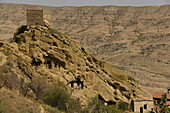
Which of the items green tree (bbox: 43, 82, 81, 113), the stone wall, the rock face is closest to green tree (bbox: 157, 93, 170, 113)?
green tree (bbox: 43, 82, 81, 113)

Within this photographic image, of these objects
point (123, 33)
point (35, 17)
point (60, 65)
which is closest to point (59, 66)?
point (60, 65)

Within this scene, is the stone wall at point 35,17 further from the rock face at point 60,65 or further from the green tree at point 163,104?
the green tree at point 163,104

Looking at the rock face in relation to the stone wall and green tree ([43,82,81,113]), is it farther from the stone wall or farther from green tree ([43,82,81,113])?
green tree ([43,82,81,113])

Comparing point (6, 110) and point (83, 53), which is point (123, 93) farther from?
point (6, 110)

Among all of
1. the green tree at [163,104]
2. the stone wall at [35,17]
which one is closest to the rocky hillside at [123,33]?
the stone wall at [35,17]

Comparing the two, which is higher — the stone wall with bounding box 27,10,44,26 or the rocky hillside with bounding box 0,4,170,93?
the stone wall with bounding box 27,10,44,26

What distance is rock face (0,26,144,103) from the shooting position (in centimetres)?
2528

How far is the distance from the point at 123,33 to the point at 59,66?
8602 cm

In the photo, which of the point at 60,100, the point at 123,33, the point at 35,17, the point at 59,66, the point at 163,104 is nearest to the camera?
the point at 163,104

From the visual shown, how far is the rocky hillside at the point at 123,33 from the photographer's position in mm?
73044

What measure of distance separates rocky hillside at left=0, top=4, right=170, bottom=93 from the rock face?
2448 millimetres

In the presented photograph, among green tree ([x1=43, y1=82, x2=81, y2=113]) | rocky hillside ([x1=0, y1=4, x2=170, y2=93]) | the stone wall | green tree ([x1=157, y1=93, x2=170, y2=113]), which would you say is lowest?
rocky hillside ([x1=0, y1=4, x2=170, y2=93])

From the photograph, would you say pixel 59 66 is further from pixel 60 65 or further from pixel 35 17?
pixel 35 17

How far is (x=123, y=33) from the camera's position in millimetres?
111812
